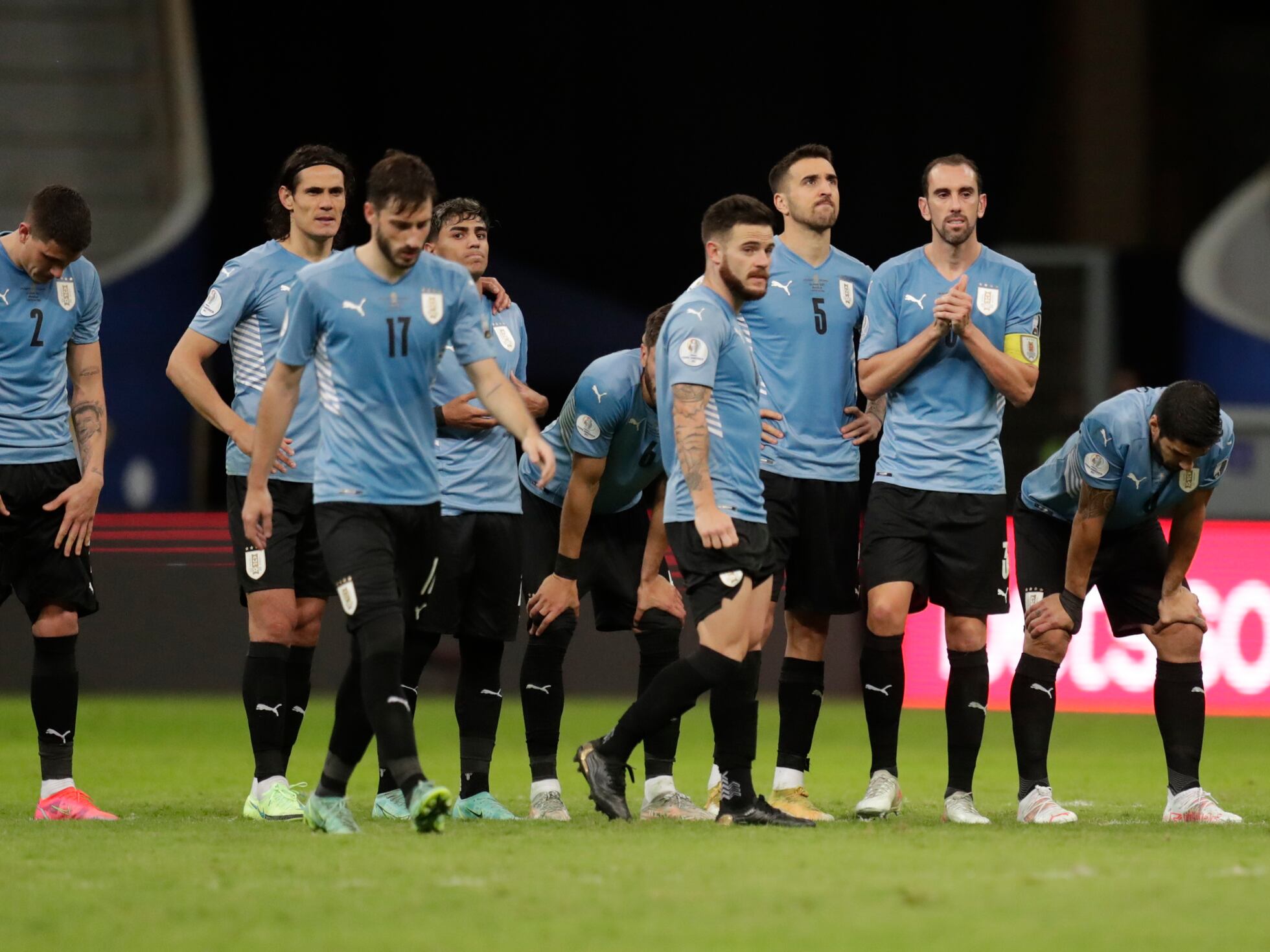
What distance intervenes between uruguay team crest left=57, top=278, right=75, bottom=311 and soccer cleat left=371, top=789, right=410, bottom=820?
2130 mm

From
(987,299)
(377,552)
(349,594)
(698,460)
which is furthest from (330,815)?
(987,299)

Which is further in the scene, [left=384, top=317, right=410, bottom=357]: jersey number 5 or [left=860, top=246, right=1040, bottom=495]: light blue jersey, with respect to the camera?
[left=860, top=246, right=1040, bottom=495]: light blue jersey

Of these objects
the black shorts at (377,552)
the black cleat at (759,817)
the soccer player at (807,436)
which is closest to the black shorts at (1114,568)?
the soccer player at (807,436)

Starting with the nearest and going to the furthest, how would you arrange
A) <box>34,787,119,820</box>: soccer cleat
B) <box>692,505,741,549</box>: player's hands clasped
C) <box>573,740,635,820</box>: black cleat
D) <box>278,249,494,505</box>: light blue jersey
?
<box>278,249,494,505</box>: light blue jersey → <box>692,505,741,549</box>: player's hands clasped → <box>573,740,635,820</box>: black cleat → <box>34,787,119,820</box>: soccer cleat

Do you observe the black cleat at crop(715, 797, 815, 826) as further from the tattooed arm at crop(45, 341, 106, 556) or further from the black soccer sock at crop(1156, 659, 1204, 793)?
the tattooed arm at crop(45, 341, 106, 556)

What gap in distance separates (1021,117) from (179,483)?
322 inches

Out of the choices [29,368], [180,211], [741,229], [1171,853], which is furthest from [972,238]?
[180,211]

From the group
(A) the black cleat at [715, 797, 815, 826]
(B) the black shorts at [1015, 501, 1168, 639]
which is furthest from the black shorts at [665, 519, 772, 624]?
(B) the black shorts at [1015, 501, 1168, 639]

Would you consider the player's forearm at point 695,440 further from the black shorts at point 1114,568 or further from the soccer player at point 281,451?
the black shorts at point 1114,568

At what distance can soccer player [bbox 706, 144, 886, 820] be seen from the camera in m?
6.84

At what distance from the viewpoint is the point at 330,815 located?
230 inches

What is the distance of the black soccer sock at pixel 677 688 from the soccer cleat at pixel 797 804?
→ 2.18ft

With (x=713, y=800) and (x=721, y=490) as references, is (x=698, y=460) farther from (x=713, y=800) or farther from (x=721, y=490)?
(x=713, y=800)

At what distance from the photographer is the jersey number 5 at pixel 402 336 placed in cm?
584
